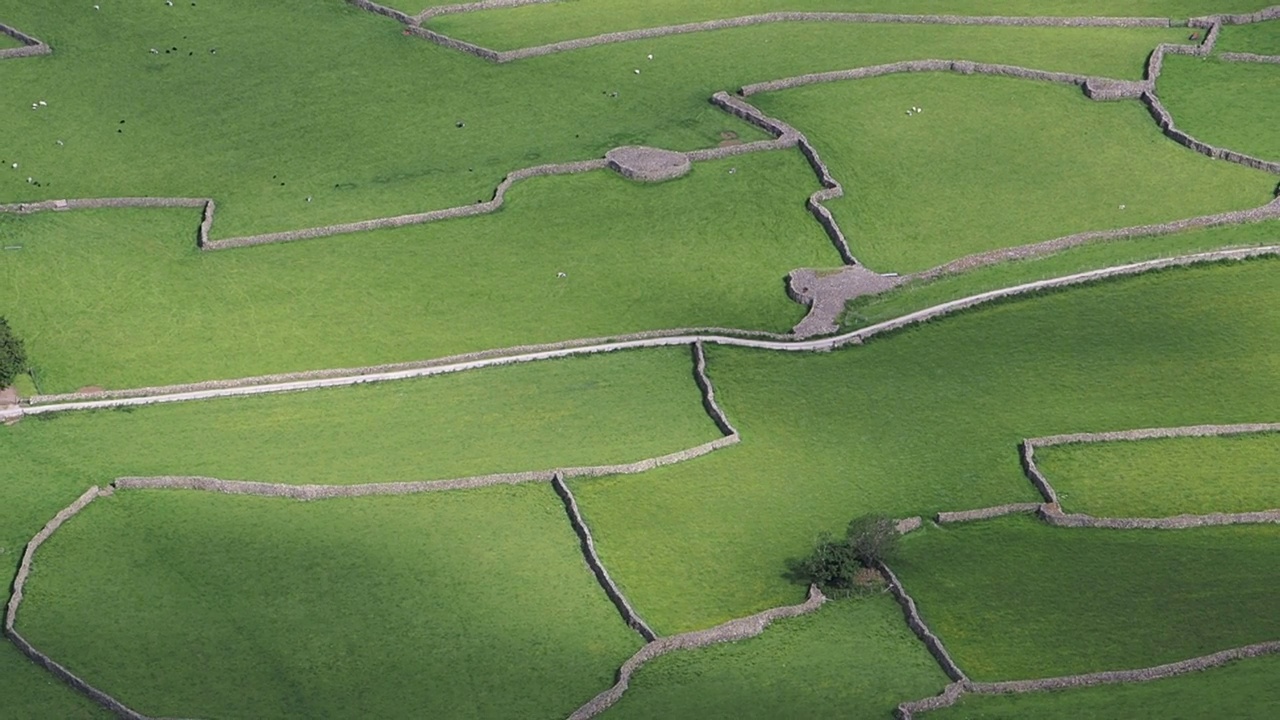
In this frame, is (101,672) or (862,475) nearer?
(101,672)

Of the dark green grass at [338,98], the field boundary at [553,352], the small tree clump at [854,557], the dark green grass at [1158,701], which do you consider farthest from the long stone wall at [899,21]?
the dark green grass at [1158,701]

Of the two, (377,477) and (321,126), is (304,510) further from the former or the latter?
(321,126)

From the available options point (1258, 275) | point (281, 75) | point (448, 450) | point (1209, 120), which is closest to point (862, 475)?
point (448, 450)

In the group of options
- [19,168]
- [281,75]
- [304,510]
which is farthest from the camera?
[281,75]

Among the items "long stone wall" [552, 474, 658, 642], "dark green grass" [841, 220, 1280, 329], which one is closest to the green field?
"dark green grass" [841, 220, 1280, 329]

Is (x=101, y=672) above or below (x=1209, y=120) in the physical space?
below

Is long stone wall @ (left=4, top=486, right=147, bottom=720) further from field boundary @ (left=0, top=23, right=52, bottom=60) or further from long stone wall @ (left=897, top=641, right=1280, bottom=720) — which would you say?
field boundary @ (left=0, top=23, right=52, bottom=60)

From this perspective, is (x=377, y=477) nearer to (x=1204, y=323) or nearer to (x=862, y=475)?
(x=862, y=475)

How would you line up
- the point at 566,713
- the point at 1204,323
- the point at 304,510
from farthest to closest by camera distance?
the point at 1204,323, the point at 304,510, the point at 566,713
